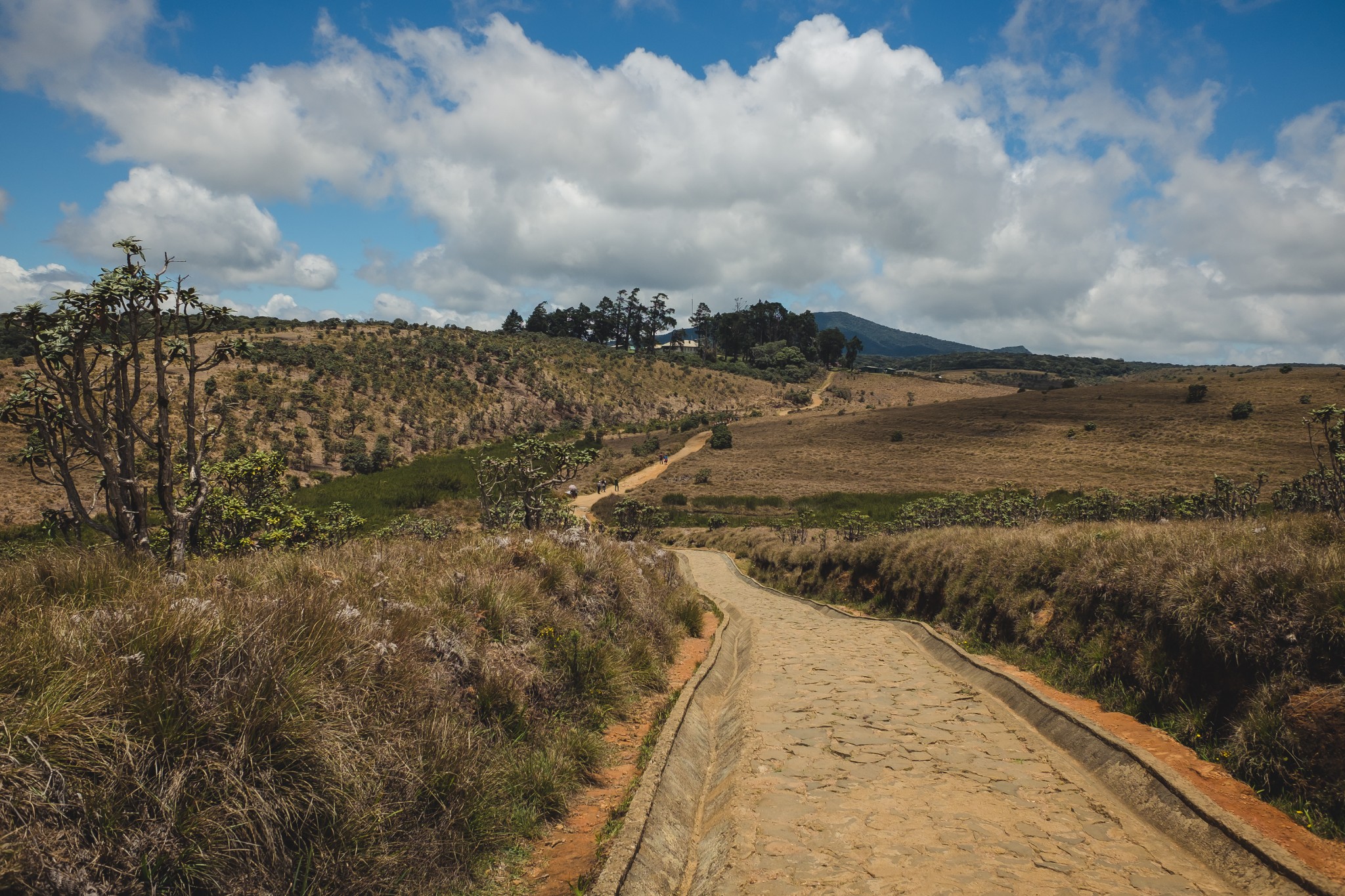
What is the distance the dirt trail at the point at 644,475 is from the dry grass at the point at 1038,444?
2225 mm

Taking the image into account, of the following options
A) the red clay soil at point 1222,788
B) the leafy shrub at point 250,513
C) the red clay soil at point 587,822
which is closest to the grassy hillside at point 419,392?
the leafy shrub at point 250,513

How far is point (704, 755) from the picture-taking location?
6.88 m

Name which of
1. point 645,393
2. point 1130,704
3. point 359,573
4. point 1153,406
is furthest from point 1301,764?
point 645,393

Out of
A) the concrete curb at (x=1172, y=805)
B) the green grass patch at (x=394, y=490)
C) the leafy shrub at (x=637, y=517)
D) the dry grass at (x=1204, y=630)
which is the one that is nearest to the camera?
the concrete curb at (x=1172, y=805)

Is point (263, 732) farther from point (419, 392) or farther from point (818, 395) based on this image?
point (818, 395)

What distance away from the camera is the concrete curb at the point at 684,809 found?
14.3 ft

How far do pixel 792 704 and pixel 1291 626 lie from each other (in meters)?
4.75

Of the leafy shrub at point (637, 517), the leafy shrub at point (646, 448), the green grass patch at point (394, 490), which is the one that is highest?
the leafy shrub at point (646, 448)

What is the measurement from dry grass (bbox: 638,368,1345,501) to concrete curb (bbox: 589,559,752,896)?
132ft

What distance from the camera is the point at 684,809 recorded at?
5566 mm

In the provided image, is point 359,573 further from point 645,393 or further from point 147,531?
point 645,393

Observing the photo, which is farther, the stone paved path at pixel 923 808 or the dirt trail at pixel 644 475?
the dirt trail at pixel 644 475

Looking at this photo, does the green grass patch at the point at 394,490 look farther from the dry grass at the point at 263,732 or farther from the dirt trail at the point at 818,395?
the dirt trail at the point at 818,395

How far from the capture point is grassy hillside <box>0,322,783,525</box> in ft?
159
